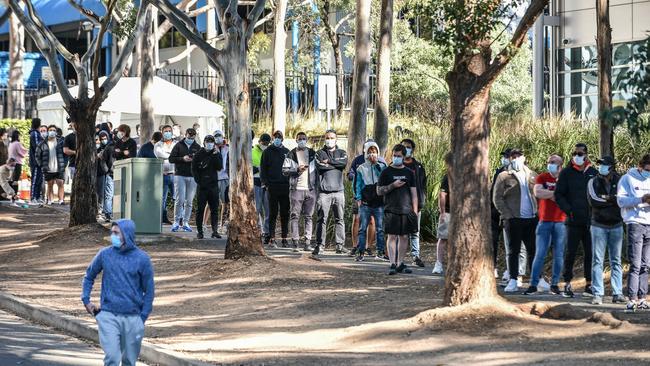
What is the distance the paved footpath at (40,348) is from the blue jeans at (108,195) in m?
11.3

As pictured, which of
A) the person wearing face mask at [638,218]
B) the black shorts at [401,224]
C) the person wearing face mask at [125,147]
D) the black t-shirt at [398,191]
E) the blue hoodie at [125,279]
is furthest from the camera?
the person wearing face mask at [125,147]

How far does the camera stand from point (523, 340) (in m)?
12.3

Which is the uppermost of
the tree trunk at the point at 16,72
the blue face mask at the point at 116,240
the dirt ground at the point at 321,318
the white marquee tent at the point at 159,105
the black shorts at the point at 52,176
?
the tree trunk at the point at 16,72

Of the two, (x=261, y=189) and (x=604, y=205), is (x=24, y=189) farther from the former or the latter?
(x=604, y=205)

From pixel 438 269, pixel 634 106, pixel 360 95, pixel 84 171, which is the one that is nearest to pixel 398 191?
pixel 438 269

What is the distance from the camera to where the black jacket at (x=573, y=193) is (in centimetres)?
1623

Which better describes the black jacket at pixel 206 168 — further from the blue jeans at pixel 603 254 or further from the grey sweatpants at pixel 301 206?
the blue jeans at pixel 603 254

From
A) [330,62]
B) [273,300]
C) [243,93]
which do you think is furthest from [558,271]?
[330,62]

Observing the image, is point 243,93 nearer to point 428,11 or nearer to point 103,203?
point 428,11

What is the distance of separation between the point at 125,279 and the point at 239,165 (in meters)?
8.99

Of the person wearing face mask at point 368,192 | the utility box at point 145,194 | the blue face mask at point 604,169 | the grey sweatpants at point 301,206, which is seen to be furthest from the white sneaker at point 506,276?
the utility box at point 145,194

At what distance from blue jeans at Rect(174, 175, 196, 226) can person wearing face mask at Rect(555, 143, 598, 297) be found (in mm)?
9629

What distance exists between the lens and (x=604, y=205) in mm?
15477

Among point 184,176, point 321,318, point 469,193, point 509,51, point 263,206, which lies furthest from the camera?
point 184,176
